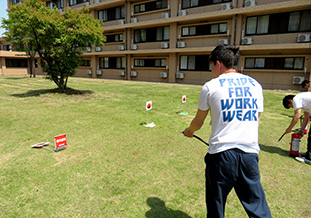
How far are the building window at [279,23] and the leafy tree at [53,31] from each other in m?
14.2

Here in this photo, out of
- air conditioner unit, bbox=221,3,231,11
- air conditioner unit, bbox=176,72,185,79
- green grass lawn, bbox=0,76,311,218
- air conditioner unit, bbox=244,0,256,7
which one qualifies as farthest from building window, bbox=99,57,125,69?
green grass lawn, bbox=0,76,311,218

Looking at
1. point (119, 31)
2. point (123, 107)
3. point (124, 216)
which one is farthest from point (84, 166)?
point (119, 31)

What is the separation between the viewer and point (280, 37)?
58.6 feet

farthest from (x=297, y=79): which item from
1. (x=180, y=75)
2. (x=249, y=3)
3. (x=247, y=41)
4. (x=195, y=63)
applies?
(x=180, y=75)

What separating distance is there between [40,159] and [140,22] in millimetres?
23834

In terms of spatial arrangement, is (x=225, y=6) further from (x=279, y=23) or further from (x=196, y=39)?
(x=279, y=23)

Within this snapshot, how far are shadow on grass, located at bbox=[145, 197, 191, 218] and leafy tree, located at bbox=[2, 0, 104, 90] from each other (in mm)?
10838

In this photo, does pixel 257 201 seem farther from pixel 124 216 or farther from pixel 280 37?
pixel 280 37

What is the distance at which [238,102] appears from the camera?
1.90 metres

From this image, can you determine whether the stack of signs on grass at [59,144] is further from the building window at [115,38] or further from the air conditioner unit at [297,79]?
the building window at [115,38]

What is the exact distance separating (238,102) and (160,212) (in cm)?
179

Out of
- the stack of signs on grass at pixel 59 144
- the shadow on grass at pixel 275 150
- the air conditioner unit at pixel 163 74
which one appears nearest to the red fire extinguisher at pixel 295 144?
the shadow on grass at pixel 275 150

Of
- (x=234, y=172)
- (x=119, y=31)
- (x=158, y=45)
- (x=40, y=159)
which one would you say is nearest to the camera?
(x=234, y=172)

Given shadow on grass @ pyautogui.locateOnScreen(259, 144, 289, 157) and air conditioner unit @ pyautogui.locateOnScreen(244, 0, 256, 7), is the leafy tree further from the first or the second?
air conditioner unit @ pyautogui.locateOnScreen(244, 0, 256, 7)
